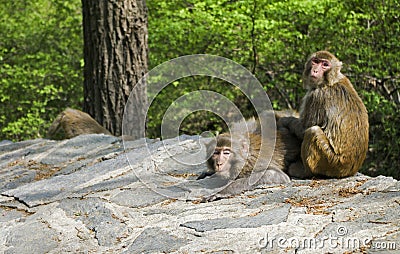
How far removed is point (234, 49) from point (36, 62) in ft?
16.1

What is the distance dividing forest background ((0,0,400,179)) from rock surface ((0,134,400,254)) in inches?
186

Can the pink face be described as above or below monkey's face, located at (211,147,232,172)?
above

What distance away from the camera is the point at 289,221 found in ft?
11.7

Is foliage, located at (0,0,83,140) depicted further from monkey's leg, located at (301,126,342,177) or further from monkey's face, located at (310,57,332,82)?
monkey's leg, located at (301,126,342,177)

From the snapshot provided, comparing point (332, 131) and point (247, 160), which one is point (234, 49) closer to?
point (332, 131)

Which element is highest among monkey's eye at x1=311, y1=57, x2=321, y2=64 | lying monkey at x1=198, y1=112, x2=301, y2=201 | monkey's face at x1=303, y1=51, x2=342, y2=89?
monkey's eye at x1=311, y1=57, x2=321, y2=64

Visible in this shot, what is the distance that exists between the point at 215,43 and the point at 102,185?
22.9 ft

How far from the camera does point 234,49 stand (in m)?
11.6

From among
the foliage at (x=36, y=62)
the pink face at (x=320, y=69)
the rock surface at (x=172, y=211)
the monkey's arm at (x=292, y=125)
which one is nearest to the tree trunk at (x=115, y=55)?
the rock surface at (x=172, y=211)

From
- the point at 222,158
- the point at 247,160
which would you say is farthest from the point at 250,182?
the point at 222,158

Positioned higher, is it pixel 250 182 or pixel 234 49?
pixel 234 49

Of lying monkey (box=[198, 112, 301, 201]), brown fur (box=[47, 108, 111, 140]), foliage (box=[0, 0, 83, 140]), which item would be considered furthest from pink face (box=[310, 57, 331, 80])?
foliage (box=[0, 0, 83, 140])

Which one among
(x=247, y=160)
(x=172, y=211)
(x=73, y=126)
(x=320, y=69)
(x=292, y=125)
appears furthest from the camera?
(x=73, y=126)

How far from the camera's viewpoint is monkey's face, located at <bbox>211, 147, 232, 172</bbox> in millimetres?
4582
